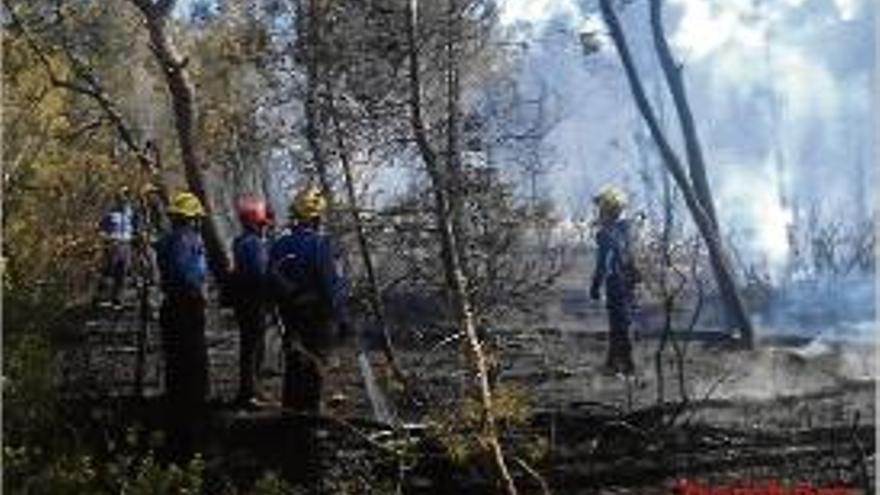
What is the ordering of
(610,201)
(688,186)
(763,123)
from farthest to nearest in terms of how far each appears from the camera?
(763,123)
(688,186)
(610,201)

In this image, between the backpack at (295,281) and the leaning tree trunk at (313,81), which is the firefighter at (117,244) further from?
the backpack at (295,281)

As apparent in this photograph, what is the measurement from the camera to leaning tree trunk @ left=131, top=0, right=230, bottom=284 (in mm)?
14164

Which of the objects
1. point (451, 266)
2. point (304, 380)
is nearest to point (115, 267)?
point (304, 380)

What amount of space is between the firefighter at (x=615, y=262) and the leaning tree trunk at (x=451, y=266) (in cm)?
169

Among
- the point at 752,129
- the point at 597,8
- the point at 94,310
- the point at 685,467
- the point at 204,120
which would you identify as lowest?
the point at 685,467

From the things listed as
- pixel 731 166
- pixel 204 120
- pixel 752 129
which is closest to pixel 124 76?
pixel 204 120

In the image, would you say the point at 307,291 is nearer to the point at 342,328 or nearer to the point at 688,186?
the point at 342,328

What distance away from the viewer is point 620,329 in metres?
13.9

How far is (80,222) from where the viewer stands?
14.9 m

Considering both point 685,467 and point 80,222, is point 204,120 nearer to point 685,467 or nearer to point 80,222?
point 80,222

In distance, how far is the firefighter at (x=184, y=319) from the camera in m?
11.1

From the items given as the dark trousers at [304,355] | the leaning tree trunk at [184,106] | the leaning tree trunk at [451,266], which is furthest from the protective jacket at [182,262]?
the leaning tree trunk at [184,106]

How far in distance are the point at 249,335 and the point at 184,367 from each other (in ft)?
2.21

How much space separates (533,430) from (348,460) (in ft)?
4.17
